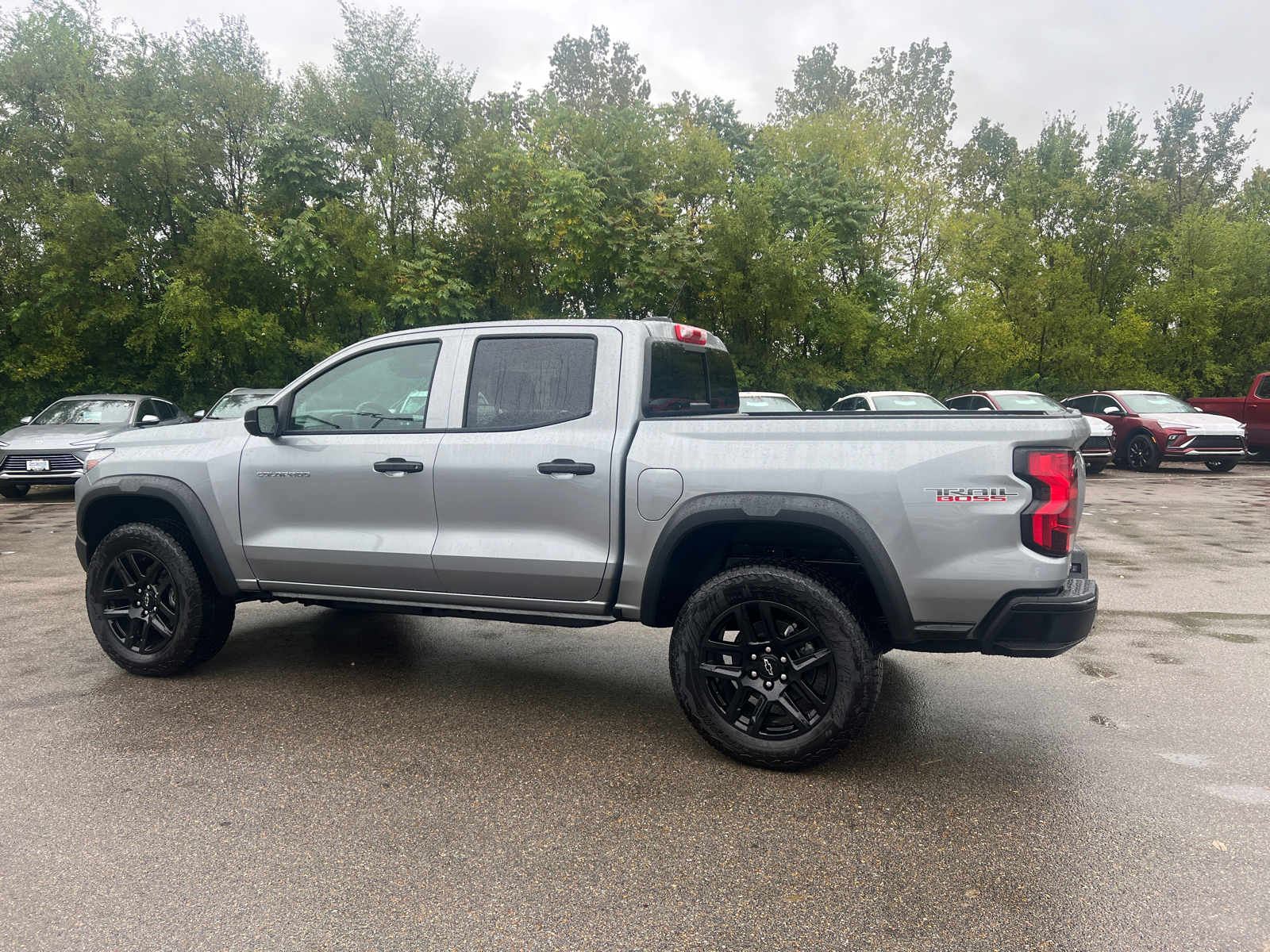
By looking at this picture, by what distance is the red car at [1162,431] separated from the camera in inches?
659

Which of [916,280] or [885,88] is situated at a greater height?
[885,88]

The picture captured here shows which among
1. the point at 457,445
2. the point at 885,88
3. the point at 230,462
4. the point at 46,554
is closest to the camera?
the point at 457,445

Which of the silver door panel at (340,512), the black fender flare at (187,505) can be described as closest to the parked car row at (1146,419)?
the silver door panel at (340,512)

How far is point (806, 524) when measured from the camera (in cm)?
344

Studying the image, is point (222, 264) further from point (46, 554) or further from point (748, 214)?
point (46, 554)

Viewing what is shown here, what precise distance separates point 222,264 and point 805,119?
20103 mm

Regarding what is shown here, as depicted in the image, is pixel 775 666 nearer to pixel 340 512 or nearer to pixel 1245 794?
pixel 1245 794

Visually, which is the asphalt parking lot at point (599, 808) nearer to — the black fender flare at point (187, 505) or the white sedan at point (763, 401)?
the black fender flare at point (187, 505)

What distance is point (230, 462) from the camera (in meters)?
4.57

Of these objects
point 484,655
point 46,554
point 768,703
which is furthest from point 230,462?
point 46,554

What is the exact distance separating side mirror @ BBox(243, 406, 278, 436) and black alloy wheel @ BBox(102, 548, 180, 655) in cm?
94

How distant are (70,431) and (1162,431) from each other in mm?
19840

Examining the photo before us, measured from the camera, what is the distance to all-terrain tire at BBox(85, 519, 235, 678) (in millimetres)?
4562

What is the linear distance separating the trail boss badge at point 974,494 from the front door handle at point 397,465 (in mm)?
2360
